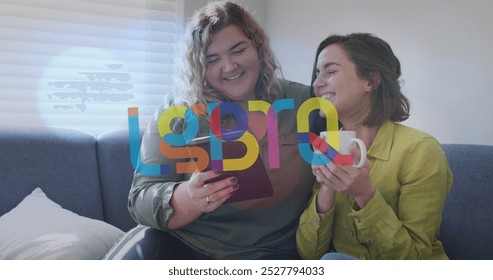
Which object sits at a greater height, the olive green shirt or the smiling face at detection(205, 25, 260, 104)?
the smiling face at detection(205, 25, 260, 104)

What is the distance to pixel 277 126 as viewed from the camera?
3.07ft

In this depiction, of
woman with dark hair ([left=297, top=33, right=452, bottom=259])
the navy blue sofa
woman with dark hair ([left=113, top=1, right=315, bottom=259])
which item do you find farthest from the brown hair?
the navy blue sofa

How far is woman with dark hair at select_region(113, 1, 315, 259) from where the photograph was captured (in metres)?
0.92

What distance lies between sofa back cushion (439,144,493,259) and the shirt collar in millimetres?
136

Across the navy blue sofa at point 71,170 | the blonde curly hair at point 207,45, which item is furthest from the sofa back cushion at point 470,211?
the navy blue sofa at point 71,170

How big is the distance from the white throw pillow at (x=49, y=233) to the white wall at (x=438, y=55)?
536mm

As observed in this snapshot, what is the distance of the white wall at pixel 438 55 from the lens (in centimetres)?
85

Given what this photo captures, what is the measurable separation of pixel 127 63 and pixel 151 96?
0.34ft

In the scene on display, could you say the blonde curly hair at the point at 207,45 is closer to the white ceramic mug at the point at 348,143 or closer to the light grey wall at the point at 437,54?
the light grey wall at the point at 437,54

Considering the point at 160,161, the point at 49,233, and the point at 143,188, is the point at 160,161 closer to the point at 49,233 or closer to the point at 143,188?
the point at 143,188

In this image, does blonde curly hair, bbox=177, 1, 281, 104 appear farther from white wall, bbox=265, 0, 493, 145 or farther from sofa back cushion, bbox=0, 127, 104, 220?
sofa back cushion, bbox=0, 127, 104, 220

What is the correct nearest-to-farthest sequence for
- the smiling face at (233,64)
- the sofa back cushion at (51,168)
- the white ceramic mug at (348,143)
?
the white ceramic mug at (348,143) → the smiling face at (233,64) → the sofa back cushion at (51,168)

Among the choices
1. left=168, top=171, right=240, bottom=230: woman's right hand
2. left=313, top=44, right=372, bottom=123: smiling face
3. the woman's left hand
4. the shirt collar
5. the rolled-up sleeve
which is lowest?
the rolled-up sleeve
